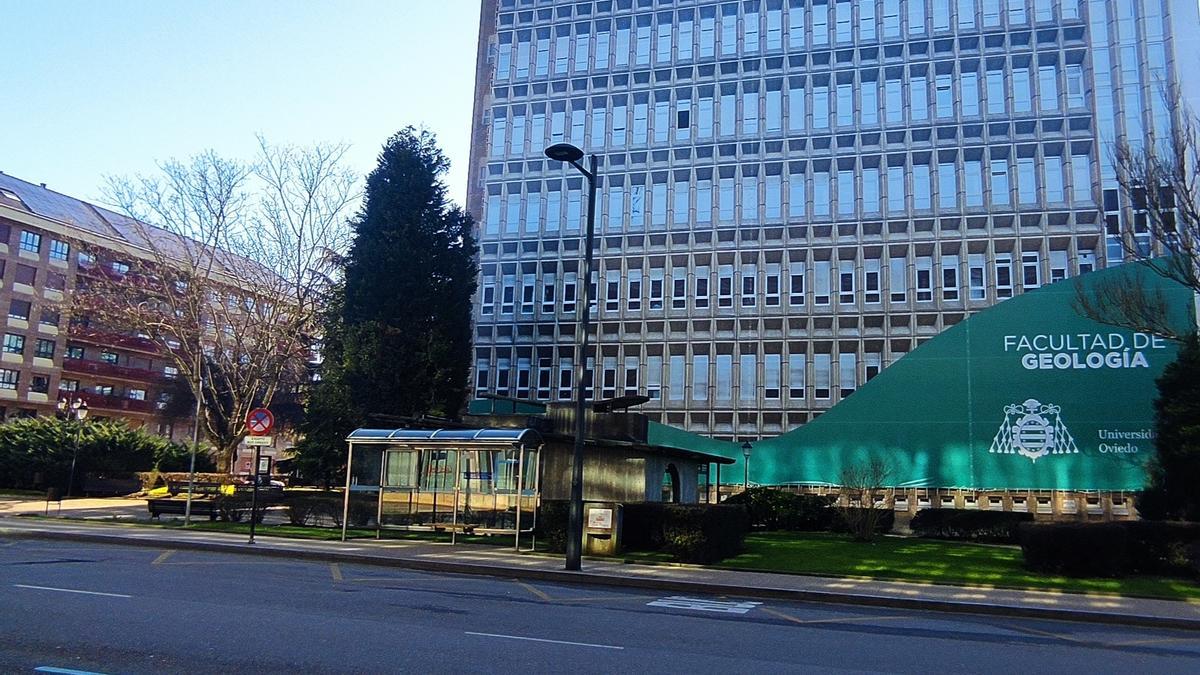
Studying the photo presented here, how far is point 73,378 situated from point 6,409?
544cm

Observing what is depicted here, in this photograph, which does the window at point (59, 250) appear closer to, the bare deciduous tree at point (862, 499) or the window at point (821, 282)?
the window at point (821, 282)

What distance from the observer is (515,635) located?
948 cm

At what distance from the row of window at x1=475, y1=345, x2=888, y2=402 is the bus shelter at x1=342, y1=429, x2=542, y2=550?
18015 millimetres

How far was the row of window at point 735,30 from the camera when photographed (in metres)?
44.9

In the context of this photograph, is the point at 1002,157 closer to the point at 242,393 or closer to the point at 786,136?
the point at 786,136

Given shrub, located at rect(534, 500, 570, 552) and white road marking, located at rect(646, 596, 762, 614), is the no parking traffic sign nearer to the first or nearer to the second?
shrub, located at rect(534, 500, 570, 552)

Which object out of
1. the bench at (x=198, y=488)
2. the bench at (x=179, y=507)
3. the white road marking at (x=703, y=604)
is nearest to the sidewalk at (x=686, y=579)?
the white road marking at (x=703, y=604)

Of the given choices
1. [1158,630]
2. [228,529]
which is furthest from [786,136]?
[1158,630]

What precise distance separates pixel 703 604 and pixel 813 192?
116 ft

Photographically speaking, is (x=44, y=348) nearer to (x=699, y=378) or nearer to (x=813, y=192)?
(x=699, y=378)

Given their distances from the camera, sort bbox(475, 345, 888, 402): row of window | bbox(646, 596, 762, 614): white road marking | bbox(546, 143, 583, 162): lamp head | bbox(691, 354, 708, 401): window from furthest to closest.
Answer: bbox(691, 354, 708, 401): window, bbox(475, 345, 888, 402): row of window, bbox(546, 143, 583, 162): lamp head, bbox(646, 596, 762, 614): white road marking

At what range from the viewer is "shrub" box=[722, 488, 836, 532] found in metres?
31.1

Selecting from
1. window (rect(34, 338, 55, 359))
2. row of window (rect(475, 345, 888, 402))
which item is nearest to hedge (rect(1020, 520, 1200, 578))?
row of window (rect(475, 345, 888, 402))

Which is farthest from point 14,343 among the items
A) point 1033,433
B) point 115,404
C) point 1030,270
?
point 1030,270
